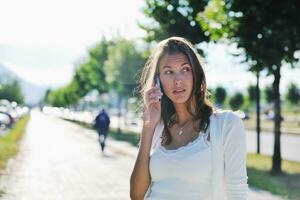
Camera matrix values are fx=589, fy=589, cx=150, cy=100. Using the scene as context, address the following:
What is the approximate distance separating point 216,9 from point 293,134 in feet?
78.8

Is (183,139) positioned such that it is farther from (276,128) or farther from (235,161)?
(276,128)

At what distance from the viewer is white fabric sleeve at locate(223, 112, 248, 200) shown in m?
2.59

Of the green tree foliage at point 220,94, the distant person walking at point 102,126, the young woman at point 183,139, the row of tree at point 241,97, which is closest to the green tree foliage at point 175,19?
the distant person walking at point 102,126

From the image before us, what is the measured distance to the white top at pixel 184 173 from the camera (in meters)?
2.60

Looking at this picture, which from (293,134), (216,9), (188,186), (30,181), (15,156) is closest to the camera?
(188,186)

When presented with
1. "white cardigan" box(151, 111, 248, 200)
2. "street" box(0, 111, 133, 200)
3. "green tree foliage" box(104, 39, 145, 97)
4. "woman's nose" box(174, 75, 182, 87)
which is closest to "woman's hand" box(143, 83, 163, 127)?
"woman's nose" box(174, 75, 182, 87)

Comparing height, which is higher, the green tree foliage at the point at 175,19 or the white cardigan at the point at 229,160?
the green tree foliage at the point at 175,19

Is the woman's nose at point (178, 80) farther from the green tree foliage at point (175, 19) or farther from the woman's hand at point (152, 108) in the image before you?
the green tree foliage at point (175, 19)

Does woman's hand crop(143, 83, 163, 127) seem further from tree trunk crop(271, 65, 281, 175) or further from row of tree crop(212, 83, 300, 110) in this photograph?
row of tree crop(212, 83, 300, 110)

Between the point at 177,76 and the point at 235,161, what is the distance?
51 cm

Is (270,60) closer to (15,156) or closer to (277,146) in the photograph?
(277,146)

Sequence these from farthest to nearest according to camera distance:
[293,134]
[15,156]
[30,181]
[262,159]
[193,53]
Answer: [293,134]
[15,156]
[262,159]
[30,181]
[193,53]

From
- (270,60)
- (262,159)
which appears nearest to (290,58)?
(270,60)

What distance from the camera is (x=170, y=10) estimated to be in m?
21.2
